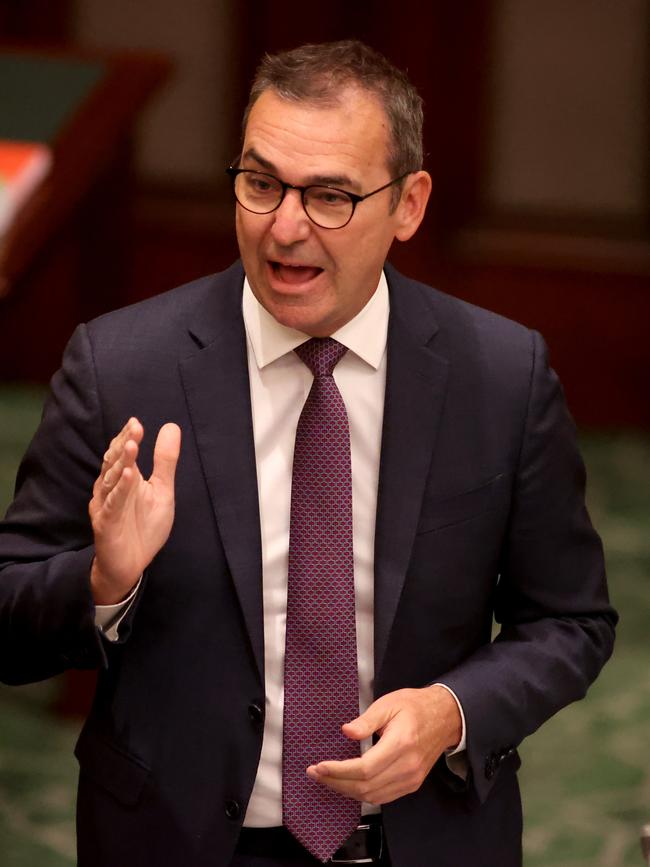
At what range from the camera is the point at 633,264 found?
5.59 meters

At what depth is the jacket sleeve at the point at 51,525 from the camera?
78.1 inches

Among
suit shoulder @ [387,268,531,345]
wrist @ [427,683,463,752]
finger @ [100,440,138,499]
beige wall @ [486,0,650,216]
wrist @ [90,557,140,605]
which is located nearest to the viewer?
finger @ [100,440,138,499]

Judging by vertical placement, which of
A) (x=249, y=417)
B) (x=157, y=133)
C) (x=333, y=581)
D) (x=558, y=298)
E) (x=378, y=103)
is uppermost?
(x=378, y=103)

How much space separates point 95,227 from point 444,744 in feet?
9.98

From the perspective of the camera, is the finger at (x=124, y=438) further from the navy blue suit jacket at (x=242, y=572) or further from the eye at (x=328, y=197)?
the eye at (x=328, y=197)

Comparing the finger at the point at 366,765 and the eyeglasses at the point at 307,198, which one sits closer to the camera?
the finger at the point at 366,765

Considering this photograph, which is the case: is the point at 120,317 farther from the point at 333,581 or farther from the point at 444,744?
the point at 444,744

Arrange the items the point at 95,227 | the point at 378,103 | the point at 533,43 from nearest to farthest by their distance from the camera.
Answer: the point at 378,103 → the point at 95,227 → the point at 533,43

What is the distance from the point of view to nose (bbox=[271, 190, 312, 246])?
1.96 metres

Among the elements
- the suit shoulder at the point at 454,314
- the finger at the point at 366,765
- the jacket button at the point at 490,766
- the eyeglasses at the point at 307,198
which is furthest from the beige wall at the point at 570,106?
the finger at the point at 366,765

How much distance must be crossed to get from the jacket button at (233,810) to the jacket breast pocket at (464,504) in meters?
0.42

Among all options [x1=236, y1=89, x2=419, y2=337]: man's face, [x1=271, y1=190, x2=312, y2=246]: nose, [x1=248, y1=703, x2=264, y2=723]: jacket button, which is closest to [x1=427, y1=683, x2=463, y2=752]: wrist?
[x1=248, y1=703, x2=264, y2=723]: jacket button

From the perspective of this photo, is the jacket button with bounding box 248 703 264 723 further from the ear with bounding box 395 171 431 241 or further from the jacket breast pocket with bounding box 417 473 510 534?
the ear with bounding box 395 171 431 241

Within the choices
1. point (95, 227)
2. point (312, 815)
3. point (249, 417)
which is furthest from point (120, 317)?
point (95, 227)
